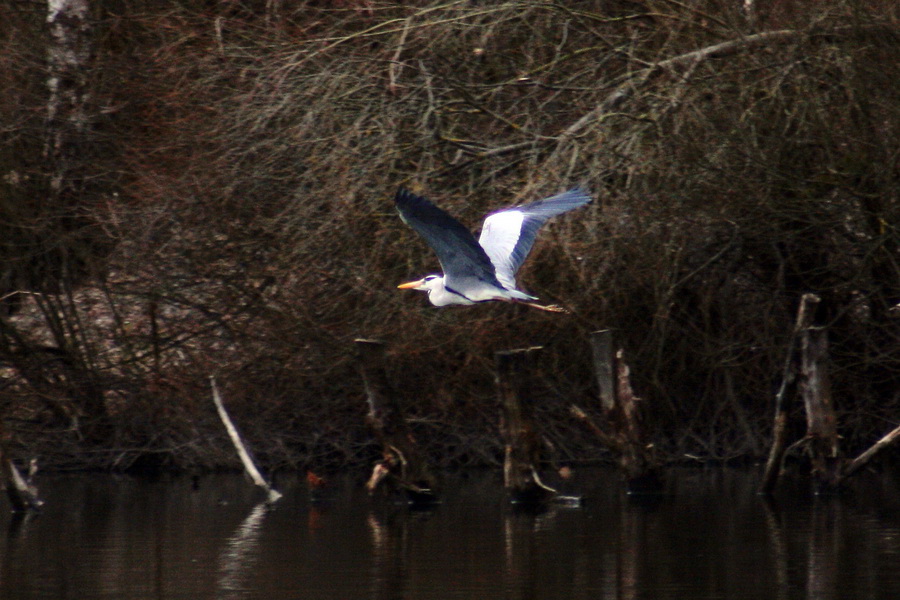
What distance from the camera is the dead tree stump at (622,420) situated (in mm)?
9516

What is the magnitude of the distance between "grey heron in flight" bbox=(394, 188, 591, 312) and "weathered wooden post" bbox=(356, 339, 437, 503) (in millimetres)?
577

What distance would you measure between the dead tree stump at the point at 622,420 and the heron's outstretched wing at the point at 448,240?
0.97m

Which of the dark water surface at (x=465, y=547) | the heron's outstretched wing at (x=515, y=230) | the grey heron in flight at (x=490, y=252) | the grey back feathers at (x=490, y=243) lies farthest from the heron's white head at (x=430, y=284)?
the dark water surface at (x=465, y=547)

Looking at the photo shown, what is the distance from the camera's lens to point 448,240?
28.0 ft

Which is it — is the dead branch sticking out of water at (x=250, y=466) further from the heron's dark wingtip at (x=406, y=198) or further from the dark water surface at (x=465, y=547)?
the heron's dark wingtip at (x=406, y=198)

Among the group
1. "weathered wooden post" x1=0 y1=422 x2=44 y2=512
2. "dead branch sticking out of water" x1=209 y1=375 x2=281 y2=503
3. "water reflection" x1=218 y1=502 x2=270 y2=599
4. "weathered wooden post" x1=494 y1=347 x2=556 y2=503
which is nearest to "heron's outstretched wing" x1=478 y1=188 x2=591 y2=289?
"weathered wooden post" x1=494 y1=347 x2=556 y2=503

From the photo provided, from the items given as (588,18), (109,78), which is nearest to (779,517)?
(588,18)

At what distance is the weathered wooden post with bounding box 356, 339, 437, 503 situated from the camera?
30.3ft

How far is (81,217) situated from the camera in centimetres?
1275

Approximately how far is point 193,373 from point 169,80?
2707 mm

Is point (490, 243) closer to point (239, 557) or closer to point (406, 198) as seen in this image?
point (406, 198)

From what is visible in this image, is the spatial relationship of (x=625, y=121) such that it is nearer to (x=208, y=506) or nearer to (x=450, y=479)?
(x=450, y=479)

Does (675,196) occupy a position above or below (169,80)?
below

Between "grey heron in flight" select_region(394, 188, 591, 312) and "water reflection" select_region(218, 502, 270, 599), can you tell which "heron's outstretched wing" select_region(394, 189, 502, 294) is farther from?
"water reflection" select_region(218, 502, 270, 599)
